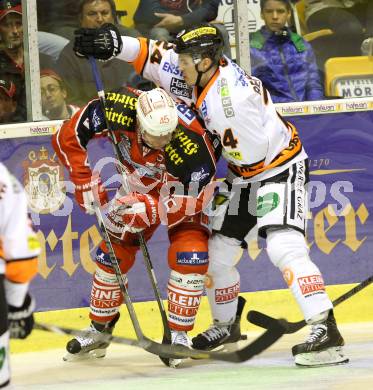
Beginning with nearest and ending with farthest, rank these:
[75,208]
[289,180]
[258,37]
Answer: [289,180] → [75,208] → [258,37]

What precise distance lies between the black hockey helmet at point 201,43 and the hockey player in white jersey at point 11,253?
188 centimetres

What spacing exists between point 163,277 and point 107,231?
803mm

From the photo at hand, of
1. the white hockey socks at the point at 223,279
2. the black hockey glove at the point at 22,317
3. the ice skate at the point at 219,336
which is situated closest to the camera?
the black hockey glove at the point at 22,317

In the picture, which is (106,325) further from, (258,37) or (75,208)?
(258,37)

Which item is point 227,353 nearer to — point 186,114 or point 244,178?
point 244,178

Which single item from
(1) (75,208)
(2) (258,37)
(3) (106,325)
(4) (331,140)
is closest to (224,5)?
(2) (258,37)

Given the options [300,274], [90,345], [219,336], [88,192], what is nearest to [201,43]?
[88,192]

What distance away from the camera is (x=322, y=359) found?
5188 millimetres

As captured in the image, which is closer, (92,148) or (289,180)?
(289,180)

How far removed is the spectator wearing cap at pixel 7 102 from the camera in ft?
20.1

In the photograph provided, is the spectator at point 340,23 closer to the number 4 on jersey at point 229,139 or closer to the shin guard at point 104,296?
the number 4 on jersey at point 229,139

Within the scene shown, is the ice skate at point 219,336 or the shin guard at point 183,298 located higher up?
the shin guard at point 183,298

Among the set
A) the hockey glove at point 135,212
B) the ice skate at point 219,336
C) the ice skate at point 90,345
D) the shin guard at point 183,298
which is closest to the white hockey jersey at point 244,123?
the hockey glove at point 135,212

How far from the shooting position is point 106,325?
5641mm
